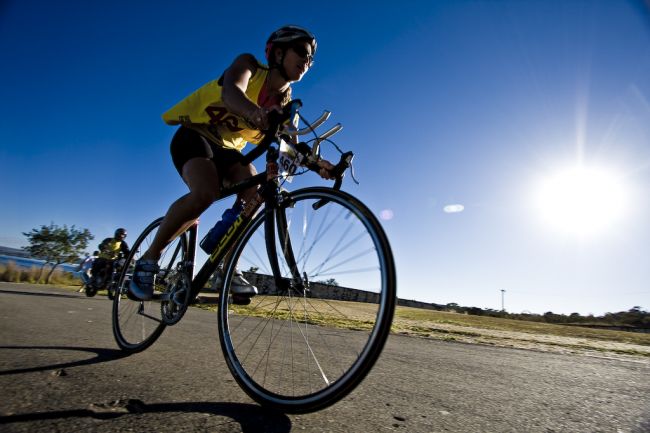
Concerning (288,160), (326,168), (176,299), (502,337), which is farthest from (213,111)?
(502,337)

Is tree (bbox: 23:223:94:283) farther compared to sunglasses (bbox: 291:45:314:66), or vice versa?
tree (bbox: 23:223:94:283)

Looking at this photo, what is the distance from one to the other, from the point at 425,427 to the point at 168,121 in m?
2.71

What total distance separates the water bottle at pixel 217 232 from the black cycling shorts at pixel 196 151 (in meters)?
0.46

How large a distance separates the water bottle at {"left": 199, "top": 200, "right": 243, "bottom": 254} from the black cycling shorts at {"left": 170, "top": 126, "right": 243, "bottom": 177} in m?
0.46

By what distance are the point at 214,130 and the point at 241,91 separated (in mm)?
761

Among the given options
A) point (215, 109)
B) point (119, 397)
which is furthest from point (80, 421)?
point (215, 109)

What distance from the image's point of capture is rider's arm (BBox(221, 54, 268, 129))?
1.91 meters

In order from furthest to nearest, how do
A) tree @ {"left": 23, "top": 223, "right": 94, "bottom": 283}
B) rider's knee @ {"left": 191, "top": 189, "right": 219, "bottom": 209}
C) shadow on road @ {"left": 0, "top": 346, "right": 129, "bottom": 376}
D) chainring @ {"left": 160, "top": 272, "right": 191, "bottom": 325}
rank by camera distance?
tree @ {"left": 23, "top": 223, "right": 94, "bottom": 283} < rider's knee @ {"left": 191, "top": 189, "right": 219, "bottom": 209} < chainring @ {"left": 160, "top": 272, "right": 191, "bottom": 325} < shadow on road @ {"left": 0, "top": 346, "right": 129, "bottom": 376}

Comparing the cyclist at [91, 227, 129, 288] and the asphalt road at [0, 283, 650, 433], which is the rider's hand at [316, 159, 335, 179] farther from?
the cyclist at [91, 227, 129, 288]

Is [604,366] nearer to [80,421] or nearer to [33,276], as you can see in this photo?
[80,421]

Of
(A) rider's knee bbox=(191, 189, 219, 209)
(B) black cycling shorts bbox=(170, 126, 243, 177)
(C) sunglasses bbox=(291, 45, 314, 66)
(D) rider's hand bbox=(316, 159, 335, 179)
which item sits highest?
Answer: (C) sunglasses bbox=(291, 45, 314, 66)

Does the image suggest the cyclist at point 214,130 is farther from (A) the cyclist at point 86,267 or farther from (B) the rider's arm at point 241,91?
(A) the cyclist at point 86,267

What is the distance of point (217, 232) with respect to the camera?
8.00ft

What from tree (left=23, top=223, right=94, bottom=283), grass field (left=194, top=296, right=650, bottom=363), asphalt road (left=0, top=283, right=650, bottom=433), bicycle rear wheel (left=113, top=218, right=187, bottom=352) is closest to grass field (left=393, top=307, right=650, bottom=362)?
grass field (left=194, top=296, right=650, bottom=363)
